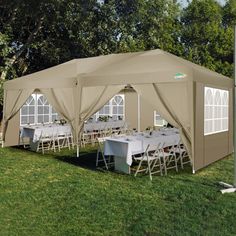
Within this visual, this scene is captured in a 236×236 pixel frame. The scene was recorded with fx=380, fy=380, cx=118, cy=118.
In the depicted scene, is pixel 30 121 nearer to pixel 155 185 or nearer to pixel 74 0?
pixel 74 0

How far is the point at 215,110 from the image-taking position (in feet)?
33.0

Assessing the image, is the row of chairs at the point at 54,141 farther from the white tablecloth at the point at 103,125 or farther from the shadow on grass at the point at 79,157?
the white tablecloth at the point at 103,125

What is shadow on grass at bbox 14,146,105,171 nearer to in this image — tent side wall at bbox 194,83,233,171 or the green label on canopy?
tent side wall at bbox 194,83,233,171

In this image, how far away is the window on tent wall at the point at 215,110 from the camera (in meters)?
9.28

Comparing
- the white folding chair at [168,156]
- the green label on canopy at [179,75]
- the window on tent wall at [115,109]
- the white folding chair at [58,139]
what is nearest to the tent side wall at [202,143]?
the green label on canopy at [179,75]

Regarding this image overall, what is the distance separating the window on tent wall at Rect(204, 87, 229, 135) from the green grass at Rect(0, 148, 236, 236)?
1.14 m

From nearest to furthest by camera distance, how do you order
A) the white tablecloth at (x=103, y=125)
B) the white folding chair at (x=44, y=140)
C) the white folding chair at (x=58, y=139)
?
the white folding chair at (x=44, y=140) → the white folding chair at (x=58, y=139) → the white tablecloth at (x=103, y=125)

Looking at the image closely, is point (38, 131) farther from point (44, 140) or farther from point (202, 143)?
point (202, 143)

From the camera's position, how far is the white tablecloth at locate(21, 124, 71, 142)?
11.7m

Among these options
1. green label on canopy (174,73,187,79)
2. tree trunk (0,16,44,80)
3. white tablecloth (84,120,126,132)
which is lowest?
white tablecloth (84,120,126,132)

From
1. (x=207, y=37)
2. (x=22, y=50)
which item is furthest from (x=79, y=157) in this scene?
(x=207, y=37)

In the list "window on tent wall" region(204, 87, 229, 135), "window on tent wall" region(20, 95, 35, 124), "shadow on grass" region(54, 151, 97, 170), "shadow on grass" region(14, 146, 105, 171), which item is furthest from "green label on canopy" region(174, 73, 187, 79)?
"window on tent wall" region(20, 95, 35, 124)

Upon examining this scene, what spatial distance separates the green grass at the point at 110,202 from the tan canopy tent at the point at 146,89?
980mm

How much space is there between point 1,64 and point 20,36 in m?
2.51
